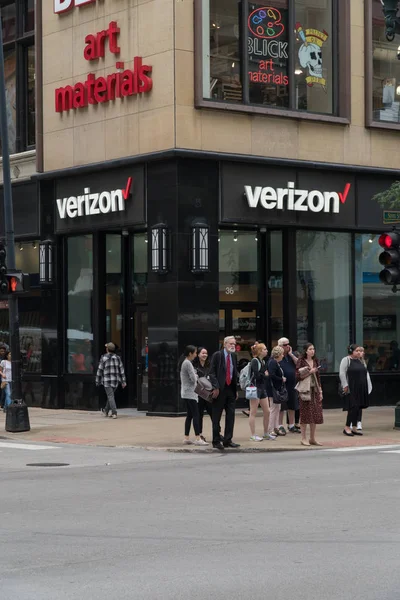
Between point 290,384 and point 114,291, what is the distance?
777cm

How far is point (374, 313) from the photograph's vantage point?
28203 millimetres

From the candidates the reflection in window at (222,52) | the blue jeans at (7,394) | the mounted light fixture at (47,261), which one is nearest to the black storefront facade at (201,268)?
the mounted light fixture at (47,261)

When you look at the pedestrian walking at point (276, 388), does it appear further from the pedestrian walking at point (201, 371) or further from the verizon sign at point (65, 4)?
the verizon sign at point (65, 4)

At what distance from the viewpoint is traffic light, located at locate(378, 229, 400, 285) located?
2003 cm

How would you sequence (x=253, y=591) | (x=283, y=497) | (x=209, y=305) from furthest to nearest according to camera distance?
(x=209, y=305) < (x=283, y=497) < (x=253, y=591)

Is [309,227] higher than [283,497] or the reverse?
higher

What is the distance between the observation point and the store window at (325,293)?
2706cm

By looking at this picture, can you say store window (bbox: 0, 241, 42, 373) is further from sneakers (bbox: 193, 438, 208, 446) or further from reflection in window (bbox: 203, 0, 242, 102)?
sneakers (bbox: 193, 438, 208, 446)

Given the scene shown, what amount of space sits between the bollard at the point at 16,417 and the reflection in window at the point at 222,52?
8438mm

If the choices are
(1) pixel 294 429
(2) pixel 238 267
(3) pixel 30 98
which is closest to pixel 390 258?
(1) pixel 294 429

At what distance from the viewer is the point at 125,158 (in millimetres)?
25500

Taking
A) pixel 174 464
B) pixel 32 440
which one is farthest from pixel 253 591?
pixel 32 440

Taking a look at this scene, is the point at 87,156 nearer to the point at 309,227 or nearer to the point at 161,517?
the point at 309,227

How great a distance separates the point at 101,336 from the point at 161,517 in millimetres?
16490
